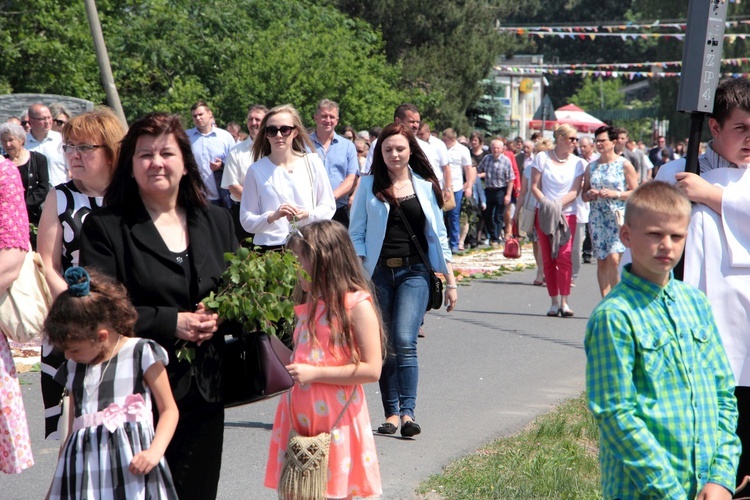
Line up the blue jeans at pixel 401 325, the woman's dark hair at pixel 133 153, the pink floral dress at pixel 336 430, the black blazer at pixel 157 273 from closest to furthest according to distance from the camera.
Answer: the black blazer at pixel 157 273, the woman's dark hair at pixel 133 153, the pink floral dress at pixel 336 430, the blue jeans at pixel 401 325

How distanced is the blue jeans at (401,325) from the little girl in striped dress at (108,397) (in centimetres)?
321

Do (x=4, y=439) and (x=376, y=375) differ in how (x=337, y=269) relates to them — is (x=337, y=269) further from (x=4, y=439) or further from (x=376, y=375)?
(x=4, y=439)

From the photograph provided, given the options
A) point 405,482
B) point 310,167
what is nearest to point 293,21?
point 310,167

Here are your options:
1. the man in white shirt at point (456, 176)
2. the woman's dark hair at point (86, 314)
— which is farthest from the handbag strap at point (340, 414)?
the man in white shirt at point (456, 176)

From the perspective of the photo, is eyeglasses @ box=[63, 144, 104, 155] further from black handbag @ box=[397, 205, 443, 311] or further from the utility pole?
the utility pole

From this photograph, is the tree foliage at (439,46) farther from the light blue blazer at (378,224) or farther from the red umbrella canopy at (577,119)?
the light blue blazer at (378,224)

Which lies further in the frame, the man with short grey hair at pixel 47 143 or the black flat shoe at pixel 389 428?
the man with short grey hair at pixel 47 143

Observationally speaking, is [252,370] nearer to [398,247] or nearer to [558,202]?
[398,247]

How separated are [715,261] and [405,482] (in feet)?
8.12

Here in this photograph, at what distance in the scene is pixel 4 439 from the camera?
4.62 metres

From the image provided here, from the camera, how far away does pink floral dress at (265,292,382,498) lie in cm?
438

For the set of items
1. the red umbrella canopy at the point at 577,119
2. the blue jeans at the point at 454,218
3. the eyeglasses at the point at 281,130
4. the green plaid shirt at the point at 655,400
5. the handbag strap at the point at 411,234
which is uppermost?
the eyeglasses at the point at 281,130

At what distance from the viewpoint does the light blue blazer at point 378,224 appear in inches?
273

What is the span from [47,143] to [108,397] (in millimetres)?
9351
